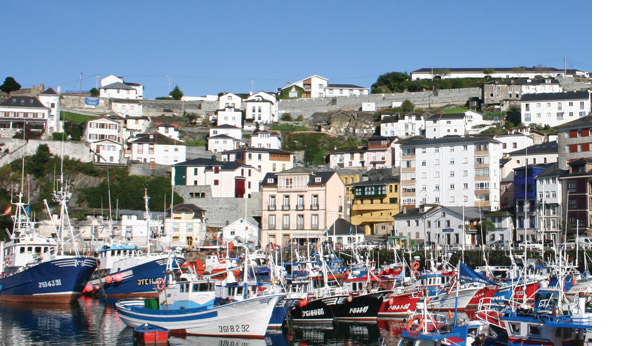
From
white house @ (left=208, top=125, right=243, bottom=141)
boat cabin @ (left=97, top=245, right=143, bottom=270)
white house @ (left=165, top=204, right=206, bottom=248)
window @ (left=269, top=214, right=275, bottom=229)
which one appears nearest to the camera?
boat cabin @ (left=97, top=245, right=143, bottom=270)

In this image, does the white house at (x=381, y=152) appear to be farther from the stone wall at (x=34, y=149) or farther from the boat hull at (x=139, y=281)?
the boat hull at (x=139, y=281)

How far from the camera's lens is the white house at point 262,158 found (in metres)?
74.8

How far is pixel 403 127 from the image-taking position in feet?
285

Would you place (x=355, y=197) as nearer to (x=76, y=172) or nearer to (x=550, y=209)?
(x=550, y=209)

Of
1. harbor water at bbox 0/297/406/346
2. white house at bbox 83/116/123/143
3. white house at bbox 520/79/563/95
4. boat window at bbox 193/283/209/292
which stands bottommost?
harbor water at bbox 0/297/406/346

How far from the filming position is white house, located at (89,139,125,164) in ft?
245

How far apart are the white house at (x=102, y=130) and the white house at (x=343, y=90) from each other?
36605 mm

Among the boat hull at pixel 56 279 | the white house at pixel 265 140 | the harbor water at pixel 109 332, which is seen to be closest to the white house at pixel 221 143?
the white house at pixel 265 140

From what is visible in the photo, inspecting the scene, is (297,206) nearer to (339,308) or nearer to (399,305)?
(399,305)

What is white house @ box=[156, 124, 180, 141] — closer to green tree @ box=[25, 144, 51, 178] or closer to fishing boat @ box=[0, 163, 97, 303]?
green tree @ box=[25, 144, 51, 178]

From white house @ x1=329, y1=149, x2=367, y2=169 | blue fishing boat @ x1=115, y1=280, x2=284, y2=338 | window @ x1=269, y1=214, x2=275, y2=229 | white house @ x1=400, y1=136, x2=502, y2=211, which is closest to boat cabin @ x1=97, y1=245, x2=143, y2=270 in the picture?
blue fishing boat @ x1=115, y1=280, x2=284, y2=338

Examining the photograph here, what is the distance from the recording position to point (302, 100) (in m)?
103

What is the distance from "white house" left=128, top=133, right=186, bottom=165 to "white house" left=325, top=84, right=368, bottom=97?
35972mm

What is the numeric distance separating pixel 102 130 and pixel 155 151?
878cm
